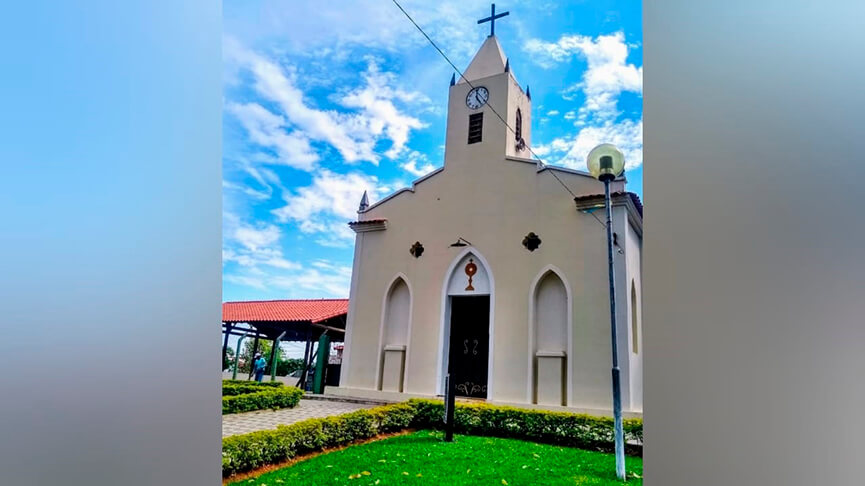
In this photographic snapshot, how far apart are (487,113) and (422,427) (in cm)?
568

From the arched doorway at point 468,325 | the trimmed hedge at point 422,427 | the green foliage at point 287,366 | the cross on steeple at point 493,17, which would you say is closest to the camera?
the trimmed hedge at point 422,427

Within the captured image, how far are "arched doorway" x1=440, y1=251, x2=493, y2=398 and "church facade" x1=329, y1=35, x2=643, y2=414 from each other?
21 millimetres

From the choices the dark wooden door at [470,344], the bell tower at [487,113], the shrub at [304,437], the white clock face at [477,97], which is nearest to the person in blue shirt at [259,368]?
the dark wooden door at [470,344]

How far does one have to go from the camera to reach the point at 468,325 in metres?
9.22

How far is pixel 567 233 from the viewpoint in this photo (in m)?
8.04

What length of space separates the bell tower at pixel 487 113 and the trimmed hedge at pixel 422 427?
4.40 m

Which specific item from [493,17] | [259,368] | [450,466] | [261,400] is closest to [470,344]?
[261,400]

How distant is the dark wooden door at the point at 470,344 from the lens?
8852 millimetres

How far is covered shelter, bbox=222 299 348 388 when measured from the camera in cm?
1140

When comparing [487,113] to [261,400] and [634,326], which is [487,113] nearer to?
[634,326]

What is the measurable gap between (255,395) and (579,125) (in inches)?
240

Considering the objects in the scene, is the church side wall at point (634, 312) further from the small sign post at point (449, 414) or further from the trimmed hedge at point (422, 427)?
the small sign post at point (449, 414)
